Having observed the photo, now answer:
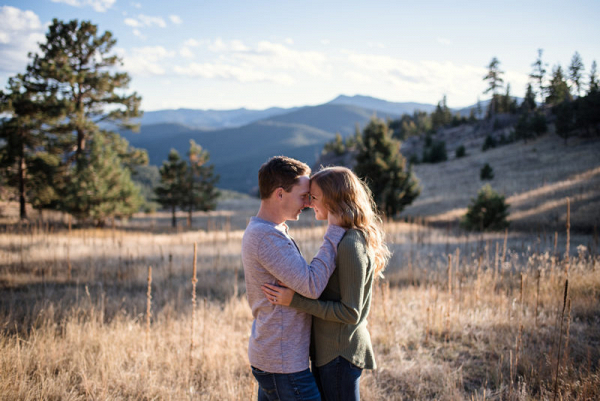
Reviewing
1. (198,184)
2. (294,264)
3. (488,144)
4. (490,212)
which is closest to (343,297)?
(294,264)

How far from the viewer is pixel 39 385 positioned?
123 inches

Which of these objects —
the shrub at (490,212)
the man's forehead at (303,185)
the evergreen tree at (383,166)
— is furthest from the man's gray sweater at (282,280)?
the evergreen tree at (383,166)

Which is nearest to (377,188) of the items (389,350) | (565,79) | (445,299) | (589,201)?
(589,201)

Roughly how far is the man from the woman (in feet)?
0.20

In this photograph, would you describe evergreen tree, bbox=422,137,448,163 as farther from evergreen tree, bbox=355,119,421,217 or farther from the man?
the man

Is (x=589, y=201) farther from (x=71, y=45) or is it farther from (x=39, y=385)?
(x=71, y=45)

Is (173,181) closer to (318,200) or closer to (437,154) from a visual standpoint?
(318,200)

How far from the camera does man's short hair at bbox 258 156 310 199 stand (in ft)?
6.56

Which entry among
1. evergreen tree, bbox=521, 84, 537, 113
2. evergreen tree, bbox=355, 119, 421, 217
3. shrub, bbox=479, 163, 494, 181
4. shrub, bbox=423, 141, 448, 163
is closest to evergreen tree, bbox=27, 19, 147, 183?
evergreen tree, bbox=355, 119, 421, 217

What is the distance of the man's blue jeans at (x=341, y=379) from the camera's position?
77.4 inches

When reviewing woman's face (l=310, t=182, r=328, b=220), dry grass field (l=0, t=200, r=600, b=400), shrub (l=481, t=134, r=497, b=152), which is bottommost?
dry grass field (l=0, t=200, r=600, b=400)

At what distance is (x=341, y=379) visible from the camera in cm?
197

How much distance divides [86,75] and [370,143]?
52.5 ft

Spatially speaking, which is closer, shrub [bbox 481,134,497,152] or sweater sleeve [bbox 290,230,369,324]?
sweater sleeve [bbox 290,230,369,324]
